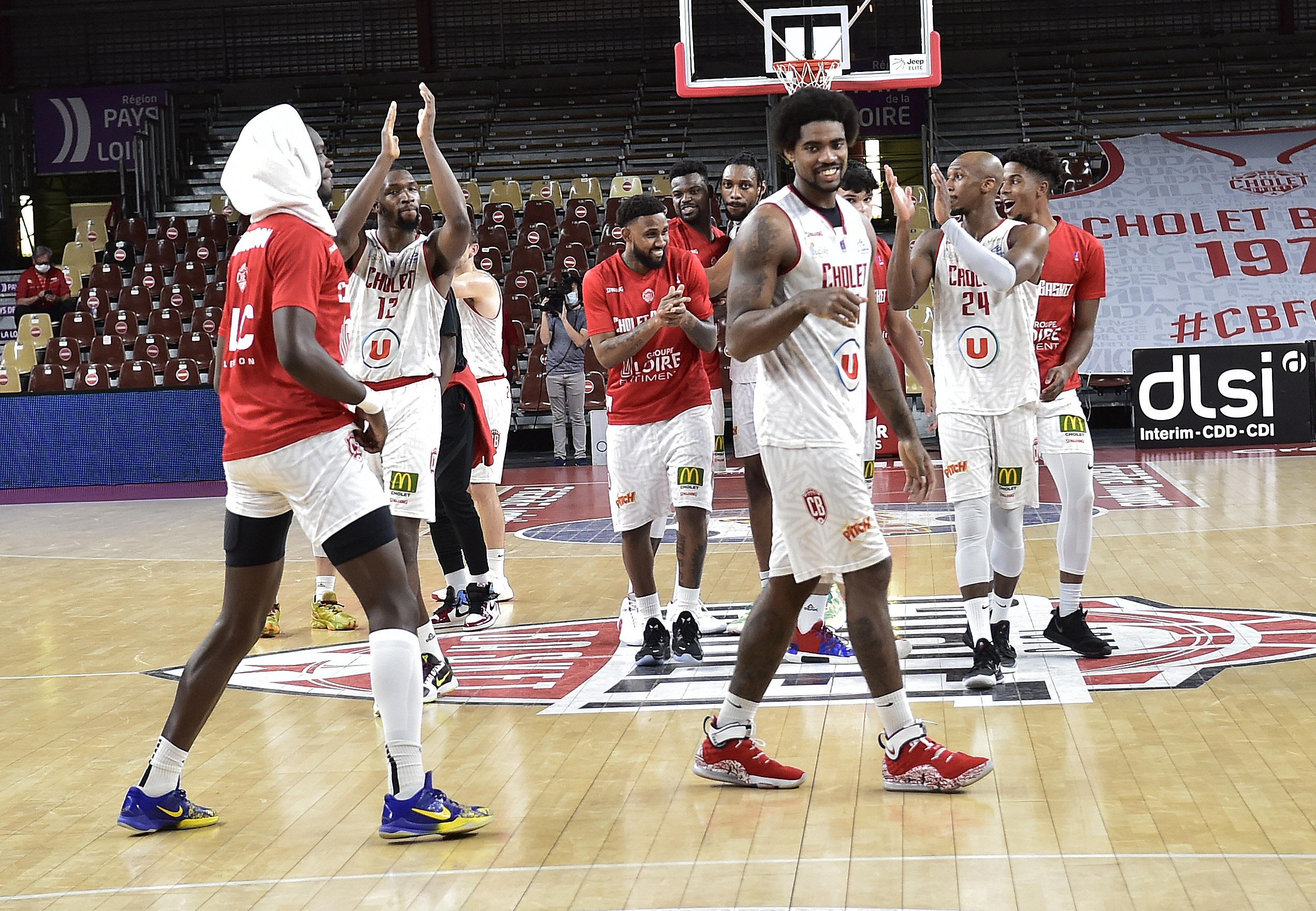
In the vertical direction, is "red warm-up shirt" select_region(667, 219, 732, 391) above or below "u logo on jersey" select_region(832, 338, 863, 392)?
above

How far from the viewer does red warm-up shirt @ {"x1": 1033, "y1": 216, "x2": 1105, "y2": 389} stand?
5.93 m

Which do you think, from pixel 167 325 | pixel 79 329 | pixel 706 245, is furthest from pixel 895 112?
pixel 706 245

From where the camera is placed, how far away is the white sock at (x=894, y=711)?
4.09 m

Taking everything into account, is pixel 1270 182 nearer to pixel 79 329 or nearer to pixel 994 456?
pixel 994 456

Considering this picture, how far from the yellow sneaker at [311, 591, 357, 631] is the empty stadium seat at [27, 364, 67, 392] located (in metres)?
12.0

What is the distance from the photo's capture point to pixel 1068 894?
3.18 m

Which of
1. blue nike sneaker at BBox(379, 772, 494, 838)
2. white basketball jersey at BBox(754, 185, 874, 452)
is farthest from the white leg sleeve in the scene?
blue nike sneaker at BBox(379, 772, 494, 838)

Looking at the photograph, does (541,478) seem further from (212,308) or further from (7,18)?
(7,18)

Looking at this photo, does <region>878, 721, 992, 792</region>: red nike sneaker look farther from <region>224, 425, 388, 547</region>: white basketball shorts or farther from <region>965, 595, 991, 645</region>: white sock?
<region>224, 425, 388, 547</region>: white basketball shorts

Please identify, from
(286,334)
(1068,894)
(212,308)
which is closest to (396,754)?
(286,334)

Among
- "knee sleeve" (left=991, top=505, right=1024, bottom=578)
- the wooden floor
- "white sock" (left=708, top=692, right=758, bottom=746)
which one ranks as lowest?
the wooden floor

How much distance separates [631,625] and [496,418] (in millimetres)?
2105

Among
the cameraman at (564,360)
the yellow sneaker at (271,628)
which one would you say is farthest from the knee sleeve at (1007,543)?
the cameraman at (564,360)

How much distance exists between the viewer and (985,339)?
554 centimetres
